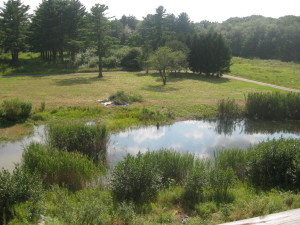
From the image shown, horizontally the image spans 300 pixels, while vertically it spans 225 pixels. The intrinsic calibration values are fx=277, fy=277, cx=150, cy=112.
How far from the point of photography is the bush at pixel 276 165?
780 cm

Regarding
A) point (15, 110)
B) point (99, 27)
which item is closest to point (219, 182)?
point (15, 110)

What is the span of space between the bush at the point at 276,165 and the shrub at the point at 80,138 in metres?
5.75

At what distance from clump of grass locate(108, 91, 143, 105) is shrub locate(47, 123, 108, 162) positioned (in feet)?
30.4

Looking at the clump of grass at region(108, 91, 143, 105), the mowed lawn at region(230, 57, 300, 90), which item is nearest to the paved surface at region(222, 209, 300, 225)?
the clump of grass at region(108, 91, 143, 105)

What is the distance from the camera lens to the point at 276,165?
27.0 feet

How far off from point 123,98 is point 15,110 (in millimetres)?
7860

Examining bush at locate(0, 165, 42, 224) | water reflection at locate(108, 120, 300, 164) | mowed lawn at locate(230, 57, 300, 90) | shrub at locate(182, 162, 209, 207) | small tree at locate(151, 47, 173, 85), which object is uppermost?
small tree at locate(151, 47, 173, 85)

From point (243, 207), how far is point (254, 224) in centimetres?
515

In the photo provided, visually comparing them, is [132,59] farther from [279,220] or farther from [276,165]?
[279,220]

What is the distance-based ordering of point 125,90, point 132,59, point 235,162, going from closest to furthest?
point 235,162, point 125,90, point 132,59

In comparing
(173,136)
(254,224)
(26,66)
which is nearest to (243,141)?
(173,136)

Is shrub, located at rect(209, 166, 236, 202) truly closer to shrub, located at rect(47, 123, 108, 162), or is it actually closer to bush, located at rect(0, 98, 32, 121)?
shrub, located at rect(47, 123, 108, 162)

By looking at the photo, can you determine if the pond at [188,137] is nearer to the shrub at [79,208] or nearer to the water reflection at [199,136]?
the water reflection at [199,136]

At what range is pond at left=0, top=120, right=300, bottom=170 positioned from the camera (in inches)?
482
